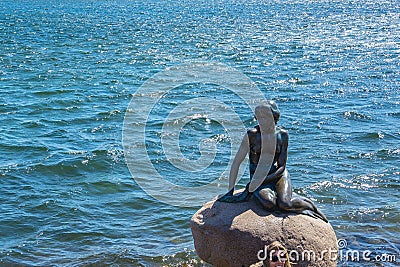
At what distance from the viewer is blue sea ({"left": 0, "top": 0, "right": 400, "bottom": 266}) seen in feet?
47.9

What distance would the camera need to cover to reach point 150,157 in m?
19.9

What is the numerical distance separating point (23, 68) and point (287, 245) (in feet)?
90.7

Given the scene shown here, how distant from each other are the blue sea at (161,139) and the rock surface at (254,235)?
240 centimetres

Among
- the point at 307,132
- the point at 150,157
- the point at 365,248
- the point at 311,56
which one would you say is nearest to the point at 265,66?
the point at 311,56

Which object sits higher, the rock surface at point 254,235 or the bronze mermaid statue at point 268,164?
the bronze mermaid statue at point 268,164
